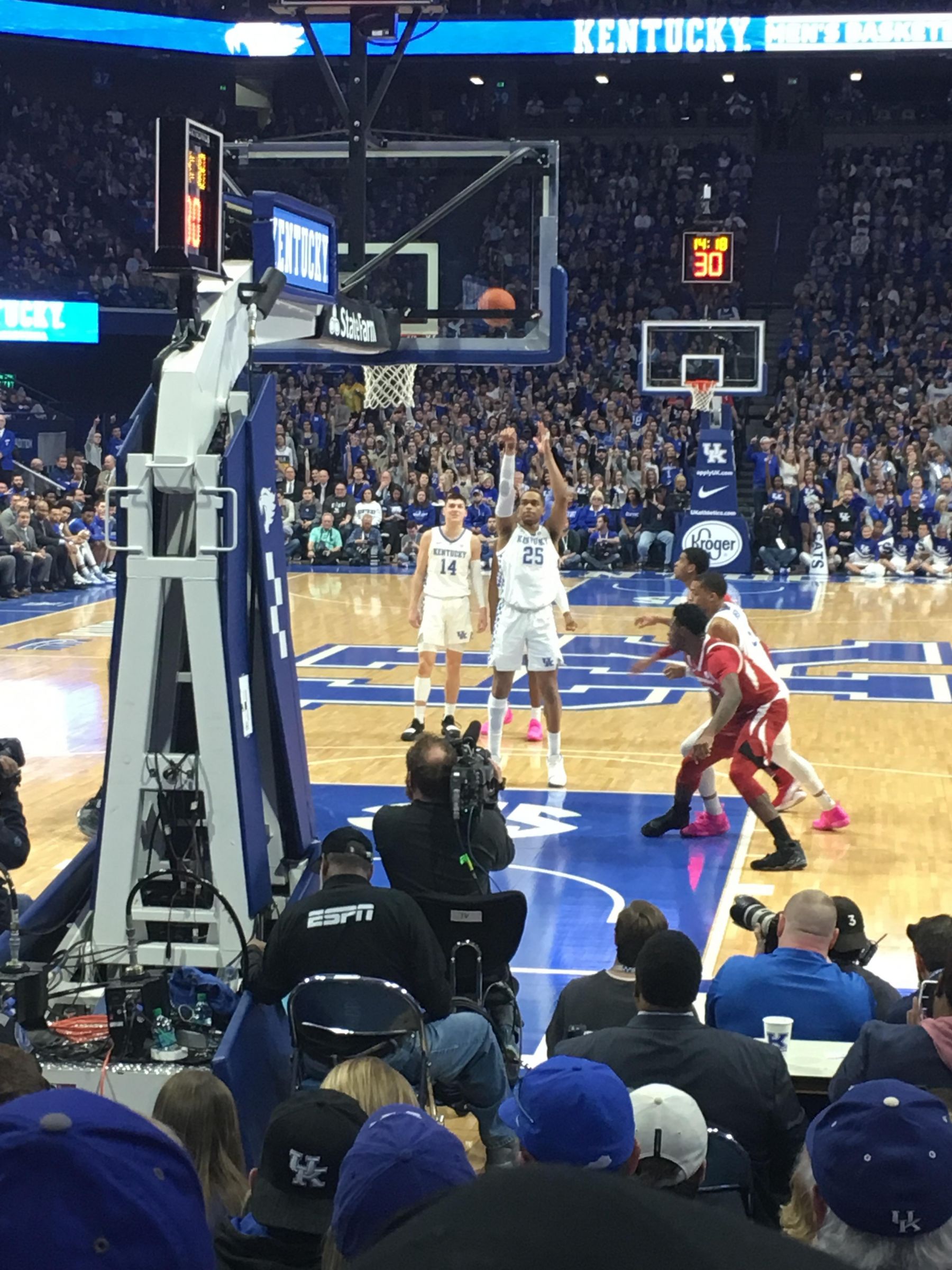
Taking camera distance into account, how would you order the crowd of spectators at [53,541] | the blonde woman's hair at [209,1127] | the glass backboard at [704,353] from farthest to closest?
1. the glass backboard at [704,353]
2. the crowd of spectators at [53,541]
3. the blonde woman's hair at [209,1127]

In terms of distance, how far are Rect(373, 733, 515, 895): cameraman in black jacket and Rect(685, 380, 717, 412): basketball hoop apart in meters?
22.2

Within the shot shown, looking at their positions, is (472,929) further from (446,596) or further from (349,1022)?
(446,596)

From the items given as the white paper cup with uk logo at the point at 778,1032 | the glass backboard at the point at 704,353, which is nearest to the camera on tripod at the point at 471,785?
the white paper cup with uk logo at the point at 778,1032

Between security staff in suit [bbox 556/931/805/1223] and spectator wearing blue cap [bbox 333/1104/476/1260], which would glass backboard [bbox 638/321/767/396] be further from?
spectator wearing blue cap [bbox 333/1104/476/1260]

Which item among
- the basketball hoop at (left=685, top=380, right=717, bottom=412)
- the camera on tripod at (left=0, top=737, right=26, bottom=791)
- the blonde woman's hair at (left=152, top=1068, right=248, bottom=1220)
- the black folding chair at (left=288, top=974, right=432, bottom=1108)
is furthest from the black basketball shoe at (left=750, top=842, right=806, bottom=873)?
the basketball hoop at (left=685, top=380, right=717, bottom=412)

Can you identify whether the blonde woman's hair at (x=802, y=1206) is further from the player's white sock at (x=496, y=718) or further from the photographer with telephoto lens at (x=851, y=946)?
the player's white sock at (x=496, y=718)

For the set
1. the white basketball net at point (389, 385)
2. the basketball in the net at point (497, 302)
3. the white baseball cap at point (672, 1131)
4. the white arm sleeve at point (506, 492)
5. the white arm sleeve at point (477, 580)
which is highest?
the basketball in the net at point (497, 302)

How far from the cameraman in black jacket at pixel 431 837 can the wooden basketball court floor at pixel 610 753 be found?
3.62 feet

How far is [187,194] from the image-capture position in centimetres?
669

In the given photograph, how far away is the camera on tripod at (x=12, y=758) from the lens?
7977 millimetres

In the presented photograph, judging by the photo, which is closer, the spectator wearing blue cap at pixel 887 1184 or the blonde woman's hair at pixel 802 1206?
the spectator wearing blue cap at pixel 887 1184

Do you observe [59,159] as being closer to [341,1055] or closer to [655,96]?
[655,96]

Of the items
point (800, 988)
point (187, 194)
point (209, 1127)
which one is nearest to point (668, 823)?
point (800, 988)

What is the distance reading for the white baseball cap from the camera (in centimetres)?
381
